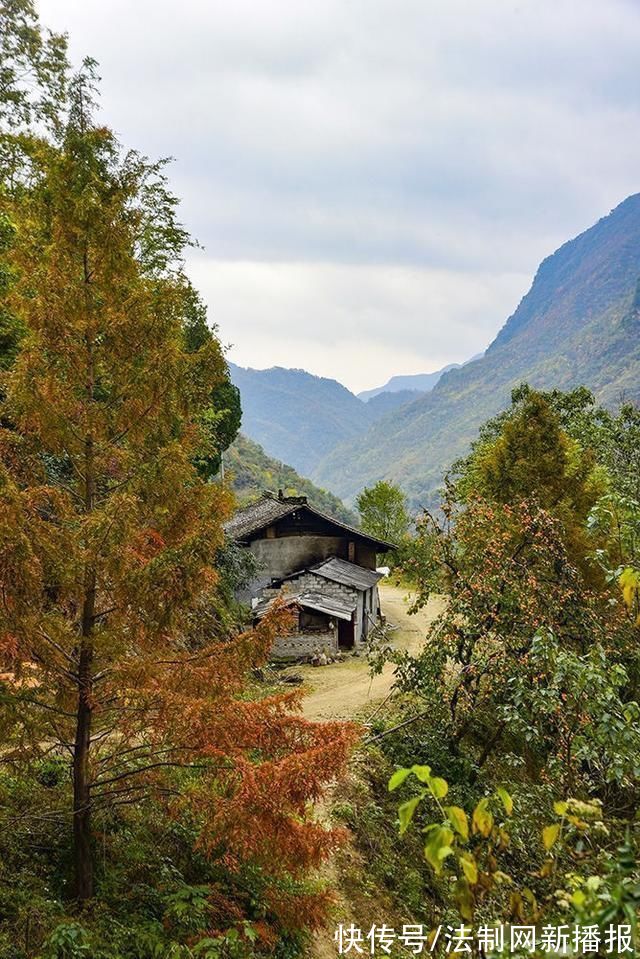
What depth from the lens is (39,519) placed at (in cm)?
595

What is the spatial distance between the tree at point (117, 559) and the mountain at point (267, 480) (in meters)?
73.2

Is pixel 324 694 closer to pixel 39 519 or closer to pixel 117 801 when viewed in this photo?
pixel 117 801

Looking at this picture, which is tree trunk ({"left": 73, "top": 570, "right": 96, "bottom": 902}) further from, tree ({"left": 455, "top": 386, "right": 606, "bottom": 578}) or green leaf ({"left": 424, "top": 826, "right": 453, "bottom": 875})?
tree ({"left": 455, "top": 386, "right": 606, "bottom": 578})

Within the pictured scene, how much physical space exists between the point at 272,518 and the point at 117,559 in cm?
2305

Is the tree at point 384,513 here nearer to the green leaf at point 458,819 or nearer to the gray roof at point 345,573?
the gray roof at point 345,573

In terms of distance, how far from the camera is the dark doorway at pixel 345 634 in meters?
26.6

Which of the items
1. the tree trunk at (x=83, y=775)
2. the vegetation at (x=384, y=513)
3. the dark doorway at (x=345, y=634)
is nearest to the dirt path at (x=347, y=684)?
the dark doorway at (x=345, y=634)

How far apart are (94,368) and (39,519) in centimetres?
188

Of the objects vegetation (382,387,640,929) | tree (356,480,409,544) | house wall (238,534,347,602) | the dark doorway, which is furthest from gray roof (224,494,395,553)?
tree (356,480,409,544)

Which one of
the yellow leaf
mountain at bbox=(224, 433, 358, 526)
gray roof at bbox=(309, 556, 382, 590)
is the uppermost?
mountain at bbox=(224, 433, 358, 526)

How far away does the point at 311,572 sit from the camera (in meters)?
27.8

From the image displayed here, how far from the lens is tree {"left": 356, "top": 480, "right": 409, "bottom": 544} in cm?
5356

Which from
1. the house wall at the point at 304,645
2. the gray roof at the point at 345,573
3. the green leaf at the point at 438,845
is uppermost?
the green leaf at the point at 438,845

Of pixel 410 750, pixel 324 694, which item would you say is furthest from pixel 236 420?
pixel 410 750
